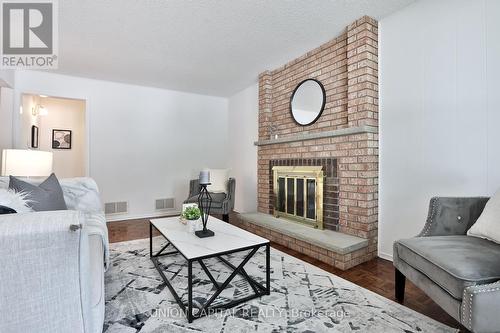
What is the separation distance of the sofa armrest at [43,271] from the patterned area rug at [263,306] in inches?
24.9

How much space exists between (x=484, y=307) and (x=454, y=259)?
243 mm

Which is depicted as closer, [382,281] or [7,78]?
[382,281]

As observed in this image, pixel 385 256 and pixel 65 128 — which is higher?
pixel 65 128

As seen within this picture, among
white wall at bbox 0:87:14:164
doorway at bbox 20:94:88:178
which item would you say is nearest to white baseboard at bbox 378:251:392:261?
white wall at bbox 0:87:14:164

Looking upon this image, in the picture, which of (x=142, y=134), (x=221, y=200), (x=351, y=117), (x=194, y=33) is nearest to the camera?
(x=351, y=117)

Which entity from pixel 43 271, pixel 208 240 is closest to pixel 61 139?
pixel 208 240

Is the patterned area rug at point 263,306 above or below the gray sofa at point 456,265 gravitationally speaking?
below

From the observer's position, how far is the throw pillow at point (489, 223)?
1.46 m

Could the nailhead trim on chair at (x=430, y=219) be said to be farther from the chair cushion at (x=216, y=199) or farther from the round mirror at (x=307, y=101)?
the chair cushion at (x=216, y=199)

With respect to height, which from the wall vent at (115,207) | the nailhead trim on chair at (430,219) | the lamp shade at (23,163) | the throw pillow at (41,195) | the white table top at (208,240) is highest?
the lamp shade at (23,163)

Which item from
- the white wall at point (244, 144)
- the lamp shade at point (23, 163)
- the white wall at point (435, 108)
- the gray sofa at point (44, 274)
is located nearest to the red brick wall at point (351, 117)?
the white wall at point (435, 108)

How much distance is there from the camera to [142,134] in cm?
463

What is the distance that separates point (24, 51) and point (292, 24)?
10.7 ft

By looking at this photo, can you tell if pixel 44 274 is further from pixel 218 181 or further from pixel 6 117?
pixel 6 117
